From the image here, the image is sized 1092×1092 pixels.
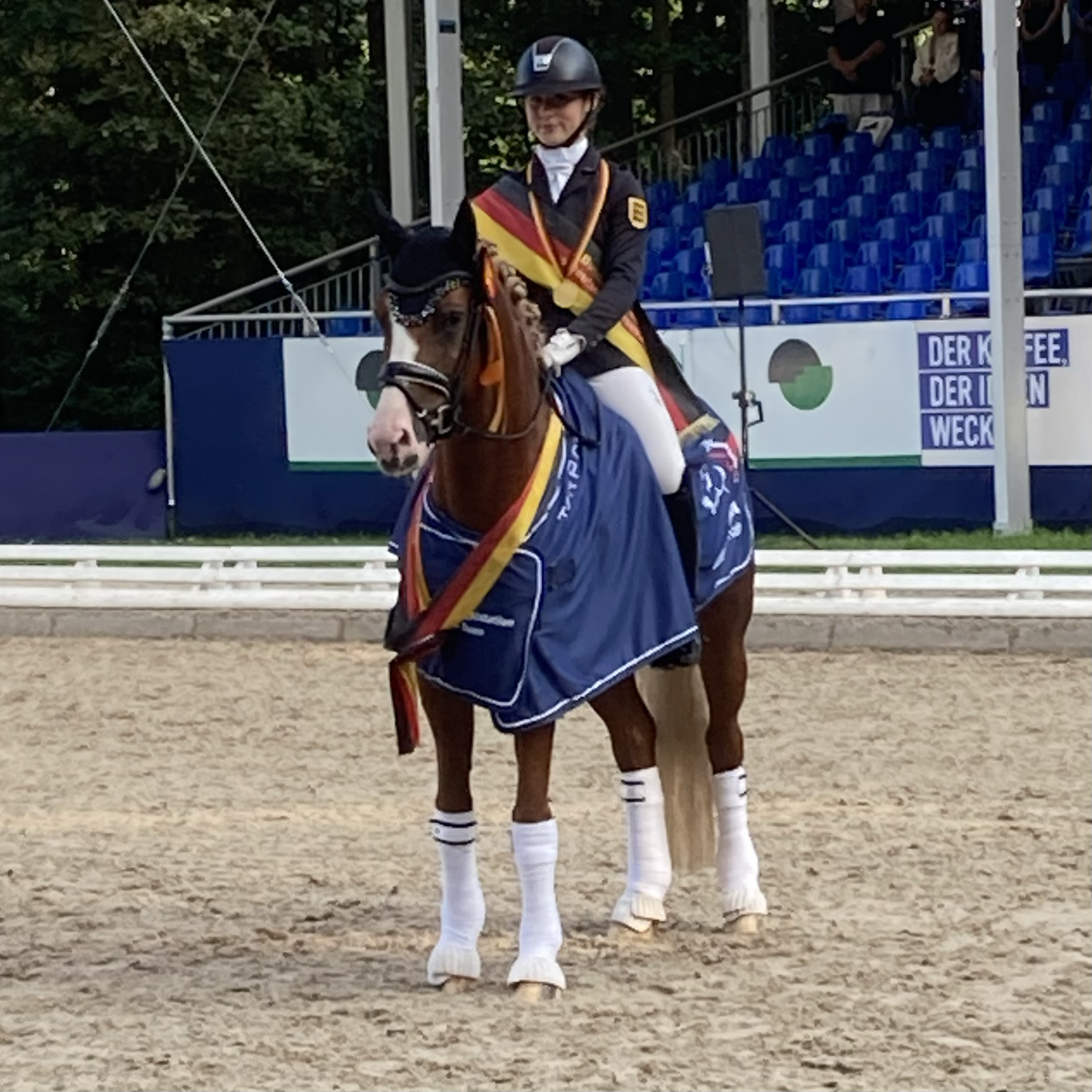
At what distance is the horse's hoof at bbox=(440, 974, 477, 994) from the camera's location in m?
5.60

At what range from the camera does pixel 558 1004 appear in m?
5.43

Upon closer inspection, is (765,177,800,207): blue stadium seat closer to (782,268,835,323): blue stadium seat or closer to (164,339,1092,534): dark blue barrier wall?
(782,268,835,323): blue stadium seat

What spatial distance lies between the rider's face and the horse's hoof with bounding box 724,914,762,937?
2.02 meters

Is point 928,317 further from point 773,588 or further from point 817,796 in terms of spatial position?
point 817,796

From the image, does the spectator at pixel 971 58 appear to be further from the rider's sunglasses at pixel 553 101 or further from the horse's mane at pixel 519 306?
the horse's mane at pixel 519 306

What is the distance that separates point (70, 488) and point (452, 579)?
47.4ft

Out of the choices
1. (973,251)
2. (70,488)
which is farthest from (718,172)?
(70,488)

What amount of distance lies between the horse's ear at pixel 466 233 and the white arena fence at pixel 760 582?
750cm

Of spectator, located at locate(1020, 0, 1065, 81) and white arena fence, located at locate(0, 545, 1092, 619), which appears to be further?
spectator, located at locate(1020, 0, 1065, 81)

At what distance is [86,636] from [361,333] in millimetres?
5708

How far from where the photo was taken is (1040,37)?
2067cm

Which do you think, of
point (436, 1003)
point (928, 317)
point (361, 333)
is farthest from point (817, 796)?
point (361, 333)

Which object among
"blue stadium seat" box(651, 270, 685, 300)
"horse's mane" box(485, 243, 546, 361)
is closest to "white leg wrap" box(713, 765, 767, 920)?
"horse's mane" box(485, 243, 546, 361)

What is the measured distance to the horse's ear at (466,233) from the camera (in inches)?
203
